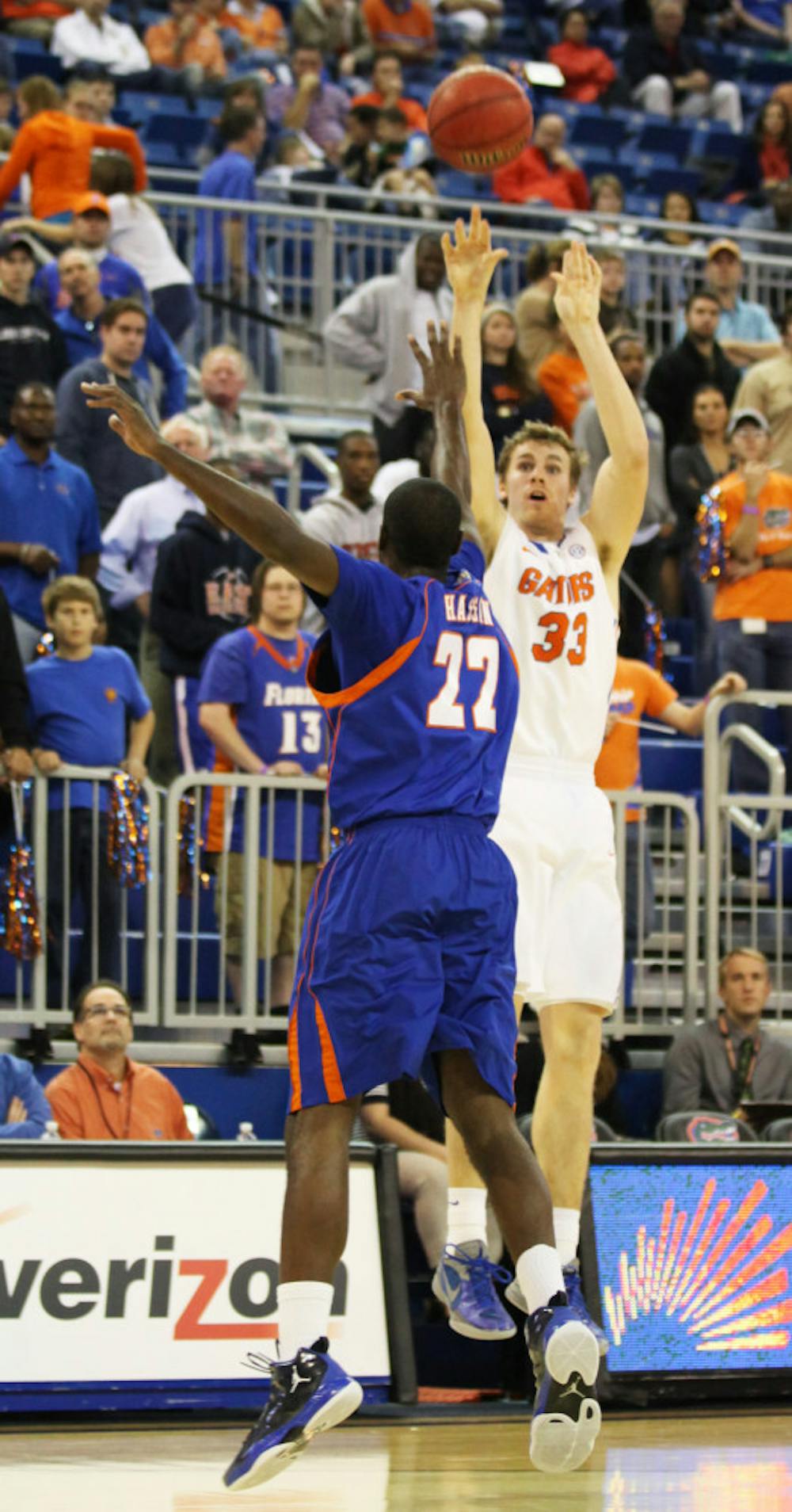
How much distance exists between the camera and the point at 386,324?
47.5 feet

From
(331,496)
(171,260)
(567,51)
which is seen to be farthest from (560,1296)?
(567,51)

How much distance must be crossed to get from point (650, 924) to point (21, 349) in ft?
15.0

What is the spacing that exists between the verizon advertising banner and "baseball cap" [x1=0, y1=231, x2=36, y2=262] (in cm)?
600

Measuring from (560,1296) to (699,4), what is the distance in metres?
19.6

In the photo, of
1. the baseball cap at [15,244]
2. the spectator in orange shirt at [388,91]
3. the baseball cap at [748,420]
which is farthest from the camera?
the spectator in orange shirt at [388,91]

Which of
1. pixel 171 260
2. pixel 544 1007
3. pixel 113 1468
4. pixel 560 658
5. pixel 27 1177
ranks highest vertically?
pixel 171 260

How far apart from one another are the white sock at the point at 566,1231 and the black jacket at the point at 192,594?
17.0 feet

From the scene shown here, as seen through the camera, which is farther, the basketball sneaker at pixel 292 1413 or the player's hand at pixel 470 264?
the player's hand at pixel 470 264

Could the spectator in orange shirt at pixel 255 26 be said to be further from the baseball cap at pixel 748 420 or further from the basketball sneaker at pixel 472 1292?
the basketball sneaker at pixel 472 1292

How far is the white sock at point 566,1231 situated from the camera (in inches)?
273

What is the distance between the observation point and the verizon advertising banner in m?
8.26

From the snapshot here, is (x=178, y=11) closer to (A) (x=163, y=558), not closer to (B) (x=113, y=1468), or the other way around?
(A) (x=163, y=558)

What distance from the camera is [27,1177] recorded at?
8.39 m

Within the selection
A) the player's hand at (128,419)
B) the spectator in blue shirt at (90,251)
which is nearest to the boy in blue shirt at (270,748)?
the spectator in blue shirt at (90,251)
